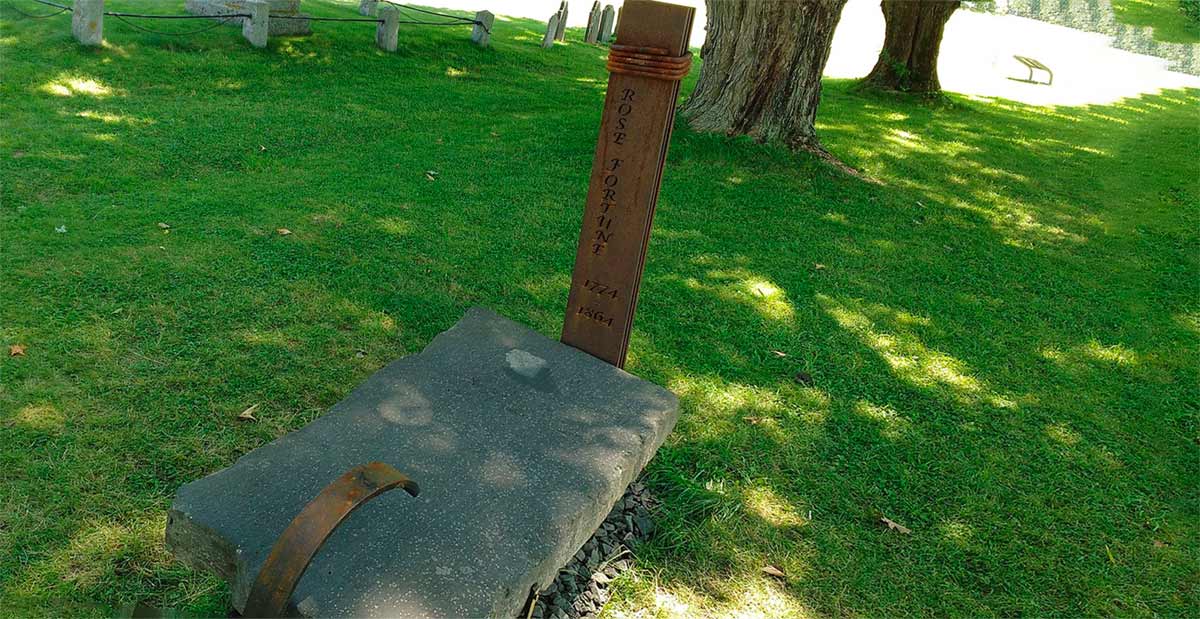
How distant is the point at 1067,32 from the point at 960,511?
111 feet

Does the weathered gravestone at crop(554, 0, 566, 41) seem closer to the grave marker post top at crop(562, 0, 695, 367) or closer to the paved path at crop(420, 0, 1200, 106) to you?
the paved path at crop(420, 0, 1200, 106)

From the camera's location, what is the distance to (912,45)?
14.4m

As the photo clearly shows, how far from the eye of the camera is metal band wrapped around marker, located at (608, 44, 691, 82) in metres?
2.95

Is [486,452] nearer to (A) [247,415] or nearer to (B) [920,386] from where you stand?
(A) [247,415]

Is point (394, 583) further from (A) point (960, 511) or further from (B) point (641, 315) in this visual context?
(B) point (641, 315)

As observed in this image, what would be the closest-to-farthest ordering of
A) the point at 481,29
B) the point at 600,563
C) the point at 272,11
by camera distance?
1. the point at 600,563
2. the point at 272,11
3. the point at 481,29

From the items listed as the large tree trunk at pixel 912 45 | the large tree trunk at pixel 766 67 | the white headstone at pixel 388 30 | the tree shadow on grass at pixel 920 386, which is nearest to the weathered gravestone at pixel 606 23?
the large tree trunk at pixel 912 45

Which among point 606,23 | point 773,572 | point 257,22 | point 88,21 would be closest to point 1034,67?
point 606,23

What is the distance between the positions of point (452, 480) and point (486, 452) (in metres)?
0.20

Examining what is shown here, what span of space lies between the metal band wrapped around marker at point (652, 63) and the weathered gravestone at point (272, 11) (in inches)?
352

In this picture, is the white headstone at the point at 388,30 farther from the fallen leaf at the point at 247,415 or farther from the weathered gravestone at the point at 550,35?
the fallen leaf at the point at 247,415

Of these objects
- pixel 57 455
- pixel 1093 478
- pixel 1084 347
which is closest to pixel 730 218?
Result: pixel 1084 347

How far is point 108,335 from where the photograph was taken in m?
4.05

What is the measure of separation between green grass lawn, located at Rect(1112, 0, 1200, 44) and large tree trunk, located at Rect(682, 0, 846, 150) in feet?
89.6
